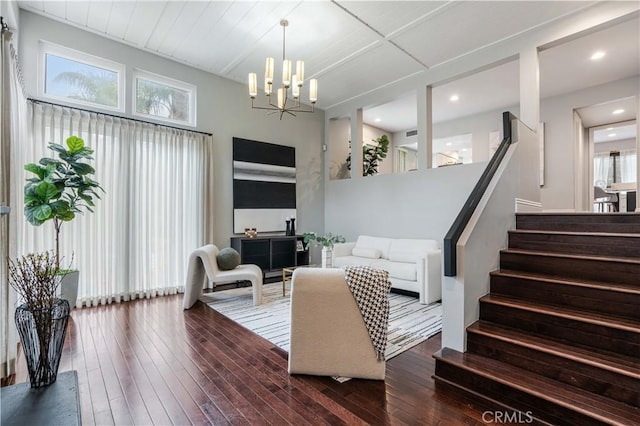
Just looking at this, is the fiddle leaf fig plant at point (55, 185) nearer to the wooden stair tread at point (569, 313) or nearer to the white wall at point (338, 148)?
the wooden stair tread at point (569, 313)

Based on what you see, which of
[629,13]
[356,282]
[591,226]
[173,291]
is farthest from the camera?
[173,291]

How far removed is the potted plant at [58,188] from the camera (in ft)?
9.75

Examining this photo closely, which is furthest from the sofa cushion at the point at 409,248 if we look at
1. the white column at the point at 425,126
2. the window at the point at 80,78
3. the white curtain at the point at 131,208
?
the window at the point at 80,78

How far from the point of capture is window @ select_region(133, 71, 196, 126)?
14.9 ft

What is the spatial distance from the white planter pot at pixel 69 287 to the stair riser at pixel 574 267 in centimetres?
473

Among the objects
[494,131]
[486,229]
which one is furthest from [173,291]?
[494,131]

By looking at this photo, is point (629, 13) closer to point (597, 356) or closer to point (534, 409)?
point (597, 356)

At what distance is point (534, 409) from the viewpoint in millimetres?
1789

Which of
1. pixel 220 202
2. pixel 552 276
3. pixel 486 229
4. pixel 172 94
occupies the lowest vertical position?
pixel 552 276

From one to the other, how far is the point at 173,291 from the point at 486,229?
444 cm

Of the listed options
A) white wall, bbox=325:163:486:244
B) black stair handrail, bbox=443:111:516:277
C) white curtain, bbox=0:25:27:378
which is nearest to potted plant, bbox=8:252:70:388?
white curtain, bbox=0:25:27:378

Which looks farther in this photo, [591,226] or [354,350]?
[591,226]

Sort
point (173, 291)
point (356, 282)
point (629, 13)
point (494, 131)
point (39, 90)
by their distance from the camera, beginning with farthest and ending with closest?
1. point (494, 131)
2. point (173, 291)
3. point (39, 90)
4. point (629, 13)
5. point (356, 282)

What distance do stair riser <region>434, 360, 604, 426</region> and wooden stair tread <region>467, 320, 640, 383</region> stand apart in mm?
336
